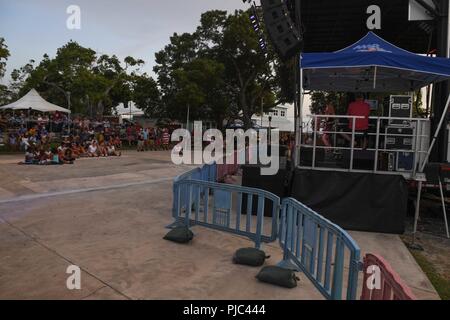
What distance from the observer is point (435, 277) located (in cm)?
505

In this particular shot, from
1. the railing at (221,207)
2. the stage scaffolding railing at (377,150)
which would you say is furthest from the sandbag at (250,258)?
the stage scaffolding railing at (377,150)

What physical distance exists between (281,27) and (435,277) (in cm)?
624

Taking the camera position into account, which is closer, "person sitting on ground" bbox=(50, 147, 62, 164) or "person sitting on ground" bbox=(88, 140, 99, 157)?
"person sitting on ground" bbox=(50, 147, 62, 164)

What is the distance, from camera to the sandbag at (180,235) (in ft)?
19.1

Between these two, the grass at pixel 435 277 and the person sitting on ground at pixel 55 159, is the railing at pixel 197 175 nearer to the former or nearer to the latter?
the grass at pixel 435 277

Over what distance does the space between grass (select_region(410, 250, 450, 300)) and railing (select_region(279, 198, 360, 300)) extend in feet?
3.63

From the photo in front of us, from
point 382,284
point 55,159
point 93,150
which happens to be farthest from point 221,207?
point 93,150

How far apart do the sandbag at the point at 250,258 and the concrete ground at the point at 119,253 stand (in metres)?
0.10

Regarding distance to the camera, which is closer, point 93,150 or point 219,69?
point 93,150

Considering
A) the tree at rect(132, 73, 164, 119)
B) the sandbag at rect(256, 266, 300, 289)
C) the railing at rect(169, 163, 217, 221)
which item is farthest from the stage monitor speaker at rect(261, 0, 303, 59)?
the tree at rect(132, 73, 164, 119)

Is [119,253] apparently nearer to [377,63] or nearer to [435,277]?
[435,277]

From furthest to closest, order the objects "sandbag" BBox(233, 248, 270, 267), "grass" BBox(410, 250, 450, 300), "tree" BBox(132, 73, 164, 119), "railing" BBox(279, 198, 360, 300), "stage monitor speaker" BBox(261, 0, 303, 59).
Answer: "tree" BBox(132, 73, 164, 119) < "stage monitor speaker" BBox(261, 0, 303, 59) < "sandbag" BBox(233, 248, 270, 267) < "grass" BBox(410, 250, 450, 300) < "railing" BBox(279, 198, 360, 300)

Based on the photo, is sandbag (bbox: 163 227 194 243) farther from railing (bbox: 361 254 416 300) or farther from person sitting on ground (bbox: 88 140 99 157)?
person sitting on ground (bbox: 88 140 99 157)

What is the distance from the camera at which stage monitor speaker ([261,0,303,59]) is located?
28.6 ft
